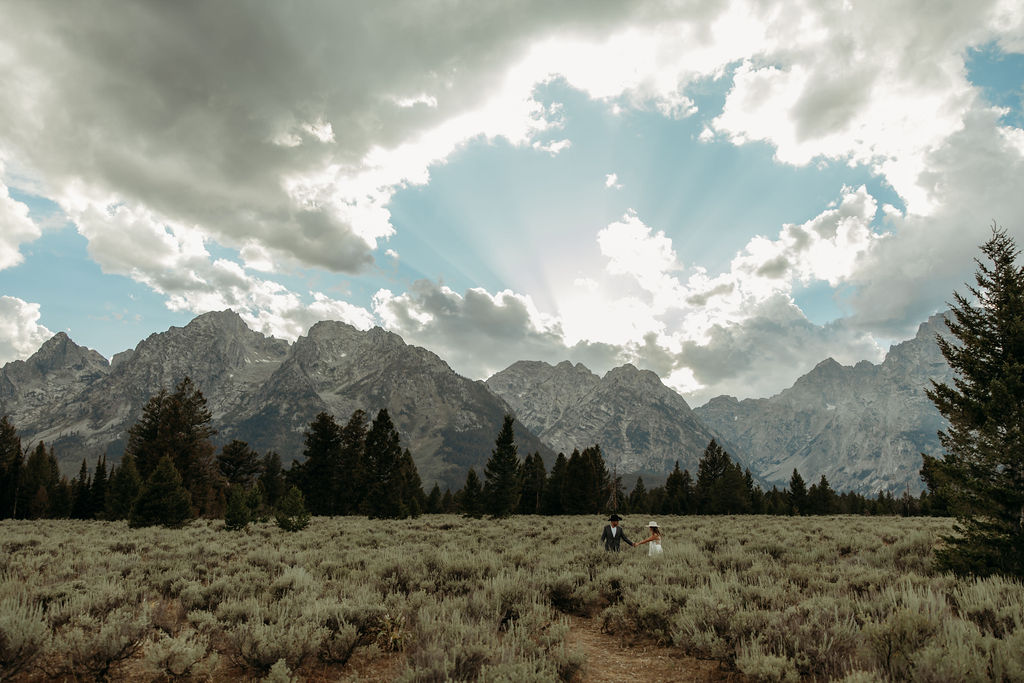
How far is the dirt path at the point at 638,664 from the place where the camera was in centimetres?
651

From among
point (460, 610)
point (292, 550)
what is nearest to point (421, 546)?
point (292, 550)

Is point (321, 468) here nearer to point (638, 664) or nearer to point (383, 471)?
point (383, 471)

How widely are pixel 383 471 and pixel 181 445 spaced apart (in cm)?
1834

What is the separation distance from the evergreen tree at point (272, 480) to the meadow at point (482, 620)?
58665mm

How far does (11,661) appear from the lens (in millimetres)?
5441

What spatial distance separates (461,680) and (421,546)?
1185 cm

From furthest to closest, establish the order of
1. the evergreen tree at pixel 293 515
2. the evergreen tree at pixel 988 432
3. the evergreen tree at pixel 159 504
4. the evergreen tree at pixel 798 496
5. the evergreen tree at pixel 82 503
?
the evergreen tree at pixel 798 496, the evergreen tree at pixel 82 503, the evergreen tree at pixel 159 504, the evergreen tree at pixel 293 515, the evergreen tree at pixel 988 432

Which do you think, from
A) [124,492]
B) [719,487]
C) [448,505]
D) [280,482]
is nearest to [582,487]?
[719,487]

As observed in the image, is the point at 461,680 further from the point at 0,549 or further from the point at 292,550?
the point at 0,549

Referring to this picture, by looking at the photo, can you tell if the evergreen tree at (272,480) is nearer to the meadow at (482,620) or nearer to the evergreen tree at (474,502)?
the evergreen tree at (474,502)

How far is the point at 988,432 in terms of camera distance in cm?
1054

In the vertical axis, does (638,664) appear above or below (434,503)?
above

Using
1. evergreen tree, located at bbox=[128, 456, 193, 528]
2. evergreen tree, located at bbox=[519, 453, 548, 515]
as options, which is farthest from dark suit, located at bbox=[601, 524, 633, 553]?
evergreen tree, located at bbox=[519, 453, 548, 515]

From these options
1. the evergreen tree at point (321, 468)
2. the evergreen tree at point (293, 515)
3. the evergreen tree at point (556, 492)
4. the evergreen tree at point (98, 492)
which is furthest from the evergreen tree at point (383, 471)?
the evergreen tree at point (98, 492)
